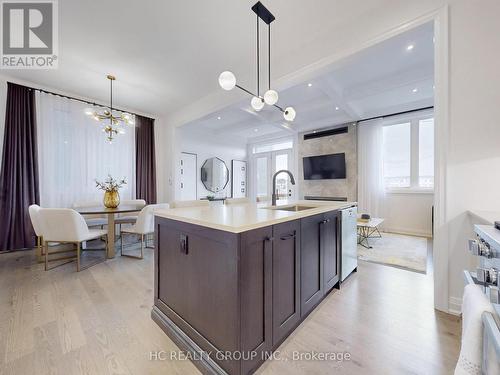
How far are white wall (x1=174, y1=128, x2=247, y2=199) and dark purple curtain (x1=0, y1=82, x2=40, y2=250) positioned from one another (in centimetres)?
287

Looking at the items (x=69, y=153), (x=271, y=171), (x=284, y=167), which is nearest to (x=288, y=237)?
(x=69, y=153)

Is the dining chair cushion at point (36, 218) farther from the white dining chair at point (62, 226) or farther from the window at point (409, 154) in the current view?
the window at point (409, 154)

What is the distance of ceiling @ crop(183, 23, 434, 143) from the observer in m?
2.66

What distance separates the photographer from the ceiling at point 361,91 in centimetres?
266

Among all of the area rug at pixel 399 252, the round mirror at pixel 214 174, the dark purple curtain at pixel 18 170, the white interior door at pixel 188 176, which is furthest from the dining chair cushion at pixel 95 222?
the area rug at pixel 399 252

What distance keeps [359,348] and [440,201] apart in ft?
4.53

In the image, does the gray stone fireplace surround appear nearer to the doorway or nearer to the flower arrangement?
the doorway

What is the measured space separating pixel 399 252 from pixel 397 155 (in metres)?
2.77

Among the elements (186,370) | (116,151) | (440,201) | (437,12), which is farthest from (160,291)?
(116,151)

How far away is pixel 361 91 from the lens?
3975mm

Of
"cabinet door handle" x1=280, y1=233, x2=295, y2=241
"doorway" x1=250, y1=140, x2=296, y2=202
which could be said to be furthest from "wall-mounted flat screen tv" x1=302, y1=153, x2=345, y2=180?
"cabinet door handle" x1=280, y1=233, x2=295, y2=241

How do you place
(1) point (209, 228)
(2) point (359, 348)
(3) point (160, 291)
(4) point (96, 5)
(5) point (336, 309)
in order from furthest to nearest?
(4) point (96, 5) → (5) point (336, 309) → (3) point (160, 291) → (2) point (359, 348) → (1) point (209, 228)

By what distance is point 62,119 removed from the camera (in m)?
3.85

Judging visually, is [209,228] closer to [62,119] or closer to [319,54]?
[319,54]
